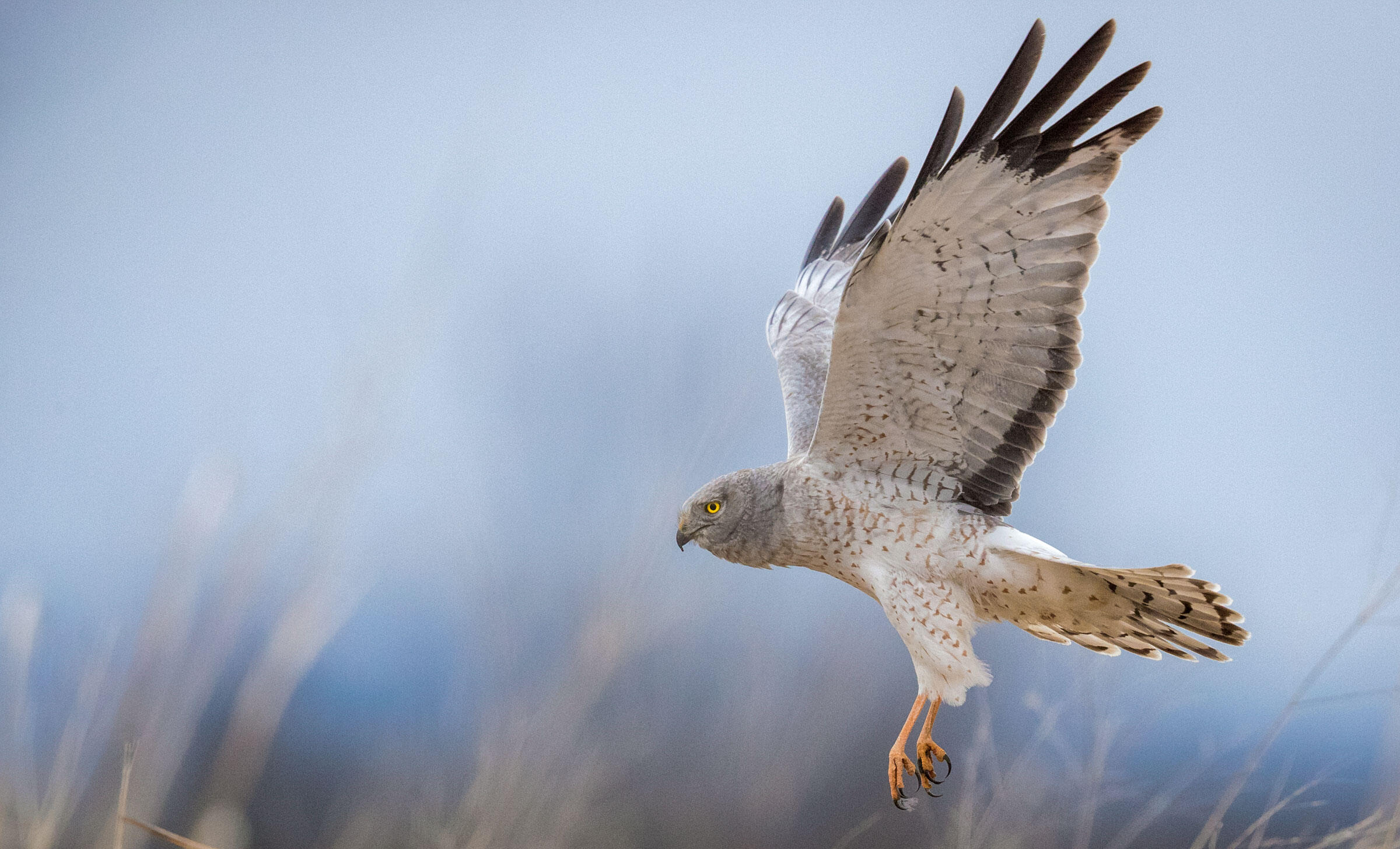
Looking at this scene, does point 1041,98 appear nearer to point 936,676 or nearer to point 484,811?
point 936,676

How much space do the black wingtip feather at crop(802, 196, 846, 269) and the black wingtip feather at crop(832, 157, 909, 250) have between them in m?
0.07

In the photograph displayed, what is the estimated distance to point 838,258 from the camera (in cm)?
272

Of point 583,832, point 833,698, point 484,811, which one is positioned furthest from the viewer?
point 583,832

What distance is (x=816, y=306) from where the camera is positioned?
8.63ft

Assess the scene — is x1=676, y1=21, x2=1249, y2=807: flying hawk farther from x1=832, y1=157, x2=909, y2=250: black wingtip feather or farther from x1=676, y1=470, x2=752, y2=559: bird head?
x1=832, y1=157, x2=909, y2=250: black wingtip feather

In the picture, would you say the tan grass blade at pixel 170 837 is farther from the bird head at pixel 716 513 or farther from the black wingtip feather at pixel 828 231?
the black wingtip feather at pixel 828 231

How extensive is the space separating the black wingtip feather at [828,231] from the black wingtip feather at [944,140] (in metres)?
1.21

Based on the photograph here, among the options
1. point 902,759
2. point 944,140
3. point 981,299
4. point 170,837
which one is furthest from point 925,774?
point 170,837

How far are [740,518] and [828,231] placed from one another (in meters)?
1.12

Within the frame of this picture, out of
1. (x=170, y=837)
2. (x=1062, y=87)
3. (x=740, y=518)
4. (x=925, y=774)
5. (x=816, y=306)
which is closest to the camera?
(x=170, y=837)

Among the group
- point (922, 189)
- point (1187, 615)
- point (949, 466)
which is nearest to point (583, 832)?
point (949, 466)

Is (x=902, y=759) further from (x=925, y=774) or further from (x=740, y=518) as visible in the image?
(x=740, y=518)

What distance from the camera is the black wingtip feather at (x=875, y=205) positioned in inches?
102

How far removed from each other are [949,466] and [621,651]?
904 millimetres
